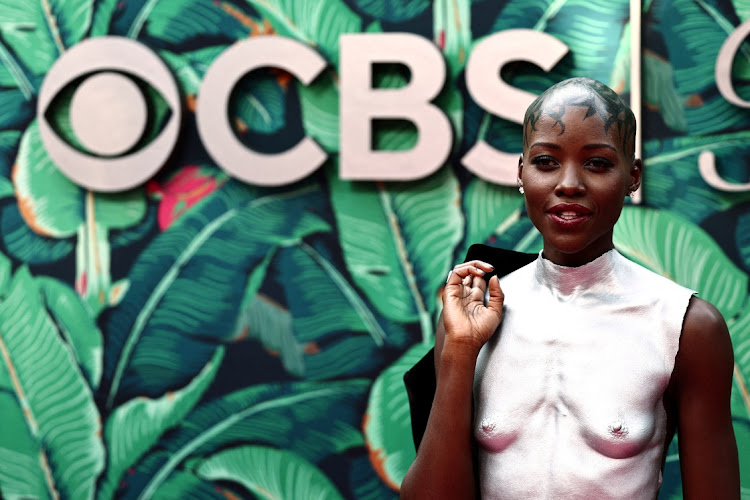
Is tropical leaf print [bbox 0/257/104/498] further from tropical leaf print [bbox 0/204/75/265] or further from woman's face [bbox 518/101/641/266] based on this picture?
woman's face [bbox 518/101/641/266]

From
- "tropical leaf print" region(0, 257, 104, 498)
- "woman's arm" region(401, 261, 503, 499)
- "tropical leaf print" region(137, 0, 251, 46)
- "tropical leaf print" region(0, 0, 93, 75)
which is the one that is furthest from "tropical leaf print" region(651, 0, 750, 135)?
"tropical leaf print" region(0, 257, 104, 498)

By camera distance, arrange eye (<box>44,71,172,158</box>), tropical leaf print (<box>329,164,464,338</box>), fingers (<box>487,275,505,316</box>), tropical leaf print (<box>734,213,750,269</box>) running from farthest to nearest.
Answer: eye (<box>44,71,172,158</box>)
tropical leaf print (<box>329,164,464,338</box>)
tropical leaf print (<box>734,213,750,269</box>)
fingers (<box>487,275,505,316</box>)

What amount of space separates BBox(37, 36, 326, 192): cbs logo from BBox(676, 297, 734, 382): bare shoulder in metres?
1.75

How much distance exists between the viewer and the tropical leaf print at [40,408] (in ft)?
9.07

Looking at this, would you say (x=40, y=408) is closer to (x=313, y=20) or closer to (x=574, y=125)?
(x=313, y=20)

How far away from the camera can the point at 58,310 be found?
9.12 feet

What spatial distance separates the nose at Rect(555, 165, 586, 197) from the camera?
3.40 ft

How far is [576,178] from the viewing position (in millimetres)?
1042

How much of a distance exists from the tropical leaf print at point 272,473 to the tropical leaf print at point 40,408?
0.44 m

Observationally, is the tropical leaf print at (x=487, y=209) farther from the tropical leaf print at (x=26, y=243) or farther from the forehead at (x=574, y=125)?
the forehead at (x=574, y=125)

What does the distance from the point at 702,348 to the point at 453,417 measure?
1.05 ft

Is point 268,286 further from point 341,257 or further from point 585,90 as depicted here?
point 585,90

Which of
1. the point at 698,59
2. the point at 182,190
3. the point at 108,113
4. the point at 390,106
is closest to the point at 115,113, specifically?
the point at 108,113

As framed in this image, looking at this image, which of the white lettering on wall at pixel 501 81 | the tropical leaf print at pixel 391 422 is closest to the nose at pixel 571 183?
the white lettering on wall at pixel 501 81
